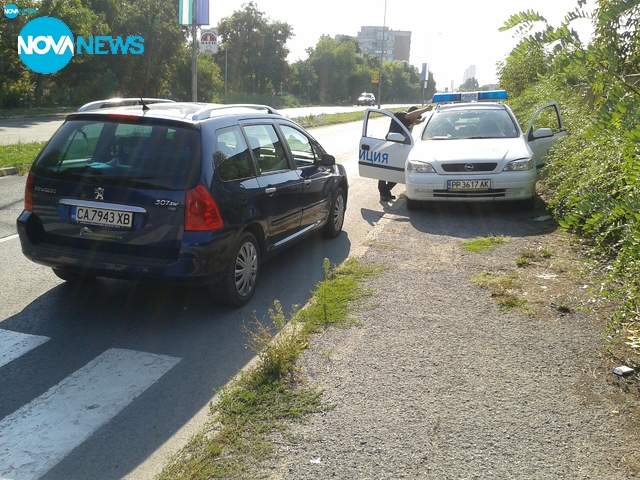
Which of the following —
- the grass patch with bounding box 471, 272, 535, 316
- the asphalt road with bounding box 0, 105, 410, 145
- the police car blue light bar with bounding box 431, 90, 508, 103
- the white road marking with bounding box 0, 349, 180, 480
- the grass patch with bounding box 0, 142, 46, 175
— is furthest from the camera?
the asphalt road with bounding box 0, 105, 410, 145

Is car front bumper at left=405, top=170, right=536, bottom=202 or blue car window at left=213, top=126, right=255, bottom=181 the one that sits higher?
blue car window at left=213, top=126, right=255, bottom=181

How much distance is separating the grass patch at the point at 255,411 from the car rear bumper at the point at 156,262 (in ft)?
2.24

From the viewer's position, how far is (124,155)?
557 centimetres

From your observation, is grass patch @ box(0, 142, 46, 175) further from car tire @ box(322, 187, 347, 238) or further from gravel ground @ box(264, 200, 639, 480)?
gravel ground @ box(264, 200, 639, 480)

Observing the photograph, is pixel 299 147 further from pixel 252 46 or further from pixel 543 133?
pixel 252 46

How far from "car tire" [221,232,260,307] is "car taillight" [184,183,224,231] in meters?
0.42

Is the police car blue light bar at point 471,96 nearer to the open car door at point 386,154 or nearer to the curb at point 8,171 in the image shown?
the open car door at point 386,154

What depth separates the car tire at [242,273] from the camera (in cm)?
582

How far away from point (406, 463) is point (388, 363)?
1.24m

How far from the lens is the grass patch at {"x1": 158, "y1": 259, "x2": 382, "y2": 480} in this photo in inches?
131

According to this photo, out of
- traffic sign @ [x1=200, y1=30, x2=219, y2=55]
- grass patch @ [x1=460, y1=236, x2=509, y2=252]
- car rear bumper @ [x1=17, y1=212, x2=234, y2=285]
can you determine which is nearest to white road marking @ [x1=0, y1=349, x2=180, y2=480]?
car rear bumper @ [x1=17, y1=212, x2=234, y2=285]

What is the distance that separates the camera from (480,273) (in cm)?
671

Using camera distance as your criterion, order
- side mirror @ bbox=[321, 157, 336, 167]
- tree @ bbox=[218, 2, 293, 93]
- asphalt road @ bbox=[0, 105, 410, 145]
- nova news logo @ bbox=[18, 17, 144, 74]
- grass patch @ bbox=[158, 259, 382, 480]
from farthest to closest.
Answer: tree @ bbox=[218, 2, 293, 93] < nova news logo @ bbox=[18, 17, 144, 74] < asphalt road @ bbox=[0, 105, 410, 145] < side mirror @ bbox=[321, 157, 336, 167] < grass patch @ bbox=[158, 259, 382, 480]

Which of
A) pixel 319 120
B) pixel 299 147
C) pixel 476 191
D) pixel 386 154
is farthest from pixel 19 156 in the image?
pixel 319 120
